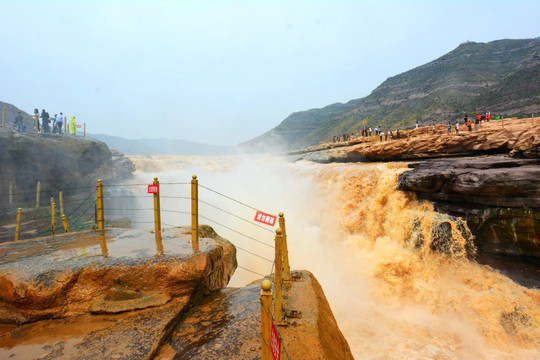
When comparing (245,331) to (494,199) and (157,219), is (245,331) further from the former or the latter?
(494,199)

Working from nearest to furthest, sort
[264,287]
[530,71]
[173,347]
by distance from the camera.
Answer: [264,287] < [173,347] < [530,71]

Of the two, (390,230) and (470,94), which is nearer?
(390,230)

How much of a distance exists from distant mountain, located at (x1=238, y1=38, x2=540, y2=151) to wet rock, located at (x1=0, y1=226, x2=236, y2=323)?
4571 centimetres

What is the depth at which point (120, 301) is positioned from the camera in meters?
3.56

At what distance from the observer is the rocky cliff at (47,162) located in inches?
639

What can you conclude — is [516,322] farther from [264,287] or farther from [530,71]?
[530,71]

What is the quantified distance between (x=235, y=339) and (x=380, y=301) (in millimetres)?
7987

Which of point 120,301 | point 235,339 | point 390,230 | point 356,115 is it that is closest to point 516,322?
point 390,230

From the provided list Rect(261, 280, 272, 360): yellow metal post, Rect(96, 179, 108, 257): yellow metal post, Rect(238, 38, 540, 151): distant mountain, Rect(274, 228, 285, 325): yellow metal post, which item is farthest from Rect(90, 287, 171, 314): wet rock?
Rect(238, 38, 540, 151): distant mountain

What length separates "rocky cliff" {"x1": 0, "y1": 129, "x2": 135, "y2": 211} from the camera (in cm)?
1623

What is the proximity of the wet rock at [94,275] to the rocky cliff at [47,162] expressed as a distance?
15693 millimetres

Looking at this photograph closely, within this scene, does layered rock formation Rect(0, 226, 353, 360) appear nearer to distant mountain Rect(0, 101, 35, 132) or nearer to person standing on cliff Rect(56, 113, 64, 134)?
person standing on cliff Rect(56, 113, 64, 134)

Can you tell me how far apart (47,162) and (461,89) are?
72694mm

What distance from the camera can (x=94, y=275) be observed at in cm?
368
